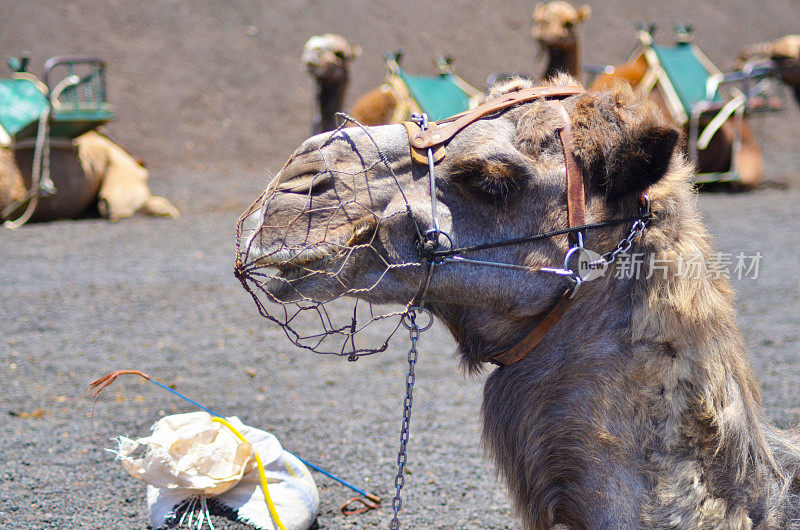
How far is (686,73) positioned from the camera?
11133 millimetres

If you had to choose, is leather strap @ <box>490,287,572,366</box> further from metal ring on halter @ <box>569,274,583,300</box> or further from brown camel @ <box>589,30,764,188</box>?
brown camel @ <box>589,30,764,188</box>

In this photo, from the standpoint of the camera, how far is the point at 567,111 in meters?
1.90

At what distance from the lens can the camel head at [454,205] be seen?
1750 mm

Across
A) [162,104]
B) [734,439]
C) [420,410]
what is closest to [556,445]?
[734,439]

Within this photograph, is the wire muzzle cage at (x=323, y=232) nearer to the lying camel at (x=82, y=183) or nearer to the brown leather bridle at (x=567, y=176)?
the brown leather bridle at (x=567, y=176)

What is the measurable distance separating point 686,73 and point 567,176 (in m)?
10.5

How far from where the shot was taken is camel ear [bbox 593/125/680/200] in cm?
173

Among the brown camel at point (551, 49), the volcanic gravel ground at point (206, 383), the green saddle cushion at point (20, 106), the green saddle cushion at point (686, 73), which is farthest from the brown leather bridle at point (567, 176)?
the green saddle cushion at point (686, 73)

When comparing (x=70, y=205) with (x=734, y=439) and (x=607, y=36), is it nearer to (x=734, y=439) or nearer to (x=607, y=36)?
(x=734, y=439)

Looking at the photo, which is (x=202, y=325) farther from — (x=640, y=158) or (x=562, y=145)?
(x=640, y=158)

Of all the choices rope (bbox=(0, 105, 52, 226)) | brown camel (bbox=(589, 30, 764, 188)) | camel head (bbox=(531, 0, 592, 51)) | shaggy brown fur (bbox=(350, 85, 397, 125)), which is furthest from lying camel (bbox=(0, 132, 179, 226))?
brown camel (bbox=(589, 30, 764, 188))

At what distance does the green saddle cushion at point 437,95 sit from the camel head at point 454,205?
7.42 metres

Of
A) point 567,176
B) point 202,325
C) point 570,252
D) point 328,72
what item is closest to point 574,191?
point 567,176

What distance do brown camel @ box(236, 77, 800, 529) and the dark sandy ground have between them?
27.8 inches
